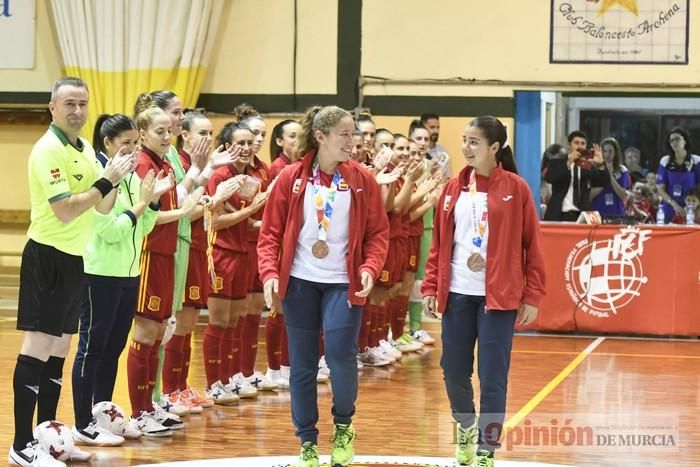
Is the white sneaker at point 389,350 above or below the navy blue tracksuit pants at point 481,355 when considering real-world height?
below

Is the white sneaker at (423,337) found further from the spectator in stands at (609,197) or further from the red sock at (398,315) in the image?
the spectator in stands at (609,197)

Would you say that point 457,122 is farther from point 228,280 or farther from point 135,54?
point 228,280

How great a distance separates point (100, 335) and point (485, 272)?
2.16 meters

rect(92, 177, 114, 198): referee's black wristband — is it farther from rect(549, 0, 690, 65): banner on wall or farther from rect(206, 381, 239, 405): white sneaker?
rect(549, 0, 690, 65): banner on wall

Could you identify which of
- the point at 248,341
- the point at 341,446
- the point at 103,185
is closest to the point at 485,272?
the point at 341,446

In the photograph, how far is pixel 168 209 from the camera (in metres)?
6.99

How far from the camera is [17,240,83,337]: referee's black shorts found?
582 cm

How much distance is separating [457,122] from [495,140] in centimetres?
778

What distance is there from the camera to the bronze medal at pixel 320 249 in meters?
5.90

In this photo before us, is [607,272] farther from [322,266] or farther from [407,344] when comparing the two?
[322,266]

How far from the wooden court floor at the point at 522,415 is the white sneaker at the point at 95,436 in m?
0.06

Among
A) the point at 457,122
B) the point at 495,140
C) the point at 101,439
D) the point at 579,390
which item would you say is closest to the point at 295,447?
the point at 101,439

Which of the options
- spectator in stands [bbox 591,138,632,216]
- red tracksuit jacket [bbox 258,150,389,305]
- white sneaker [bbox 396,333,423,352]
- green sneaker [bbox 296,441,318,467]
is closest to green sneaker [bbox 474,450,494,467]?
green sneaker [bbox 296,441,318,467]

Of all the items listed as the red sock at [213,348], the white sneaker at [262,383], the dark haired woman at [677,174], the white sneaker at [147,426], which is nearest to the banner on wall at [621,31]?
the dark haired woman at [677,174]
